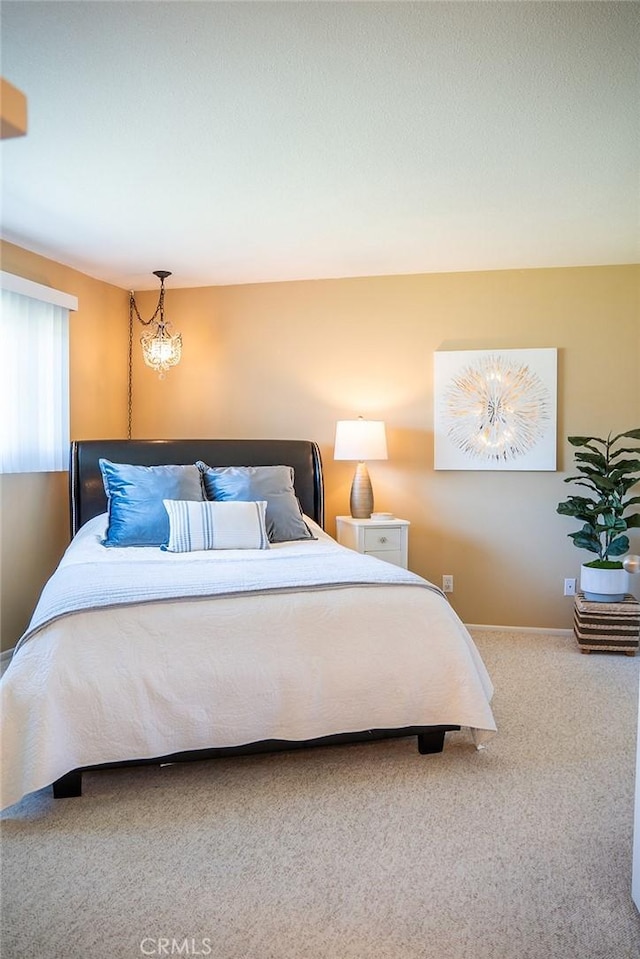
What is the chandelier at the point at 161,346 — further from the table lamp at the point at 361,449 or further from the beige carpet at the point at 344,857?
the beige carpet at the point at 344,857

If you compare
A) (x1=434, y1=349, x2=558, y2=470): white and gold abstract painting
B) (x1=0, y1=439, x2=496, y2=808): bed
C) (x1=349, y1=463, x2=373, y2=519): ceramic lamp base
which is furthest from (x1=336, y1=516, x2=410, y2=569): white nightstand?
(x1=0, y1=439, x2=496, y2=808): bed

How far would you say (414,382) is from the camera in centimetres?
483

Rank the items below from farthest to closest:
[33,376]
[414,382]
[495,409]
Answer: [414,382] → [495,409] → [33,376]

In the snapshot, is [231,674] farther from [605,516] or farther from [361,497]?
[605,516]

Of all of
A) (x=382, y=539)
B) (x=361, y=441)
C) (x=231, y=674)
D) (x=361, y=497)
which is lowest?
(x=231, y=674)

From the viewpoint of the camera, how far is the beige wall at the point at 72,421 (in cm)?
399

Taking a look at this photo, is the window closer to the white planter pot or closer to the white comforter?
the white comforter

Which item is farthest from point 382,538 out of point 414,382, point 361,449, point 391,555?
point 414,382

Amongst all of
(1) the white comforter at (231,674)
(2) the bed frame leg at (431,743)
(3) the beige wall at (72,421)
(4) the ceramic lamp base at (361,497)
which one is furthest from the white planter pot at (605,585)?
(3) the beige wall at (72,421)

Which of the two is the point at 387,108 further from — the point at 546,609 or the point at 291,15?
the point at 546,609

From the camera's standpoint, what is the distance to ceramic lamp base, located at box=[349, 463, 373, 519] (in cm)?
462

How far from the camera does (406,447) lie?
4.84 metres

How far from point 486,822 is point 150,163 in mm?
2745

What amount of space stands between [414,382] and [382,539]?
113 cm
